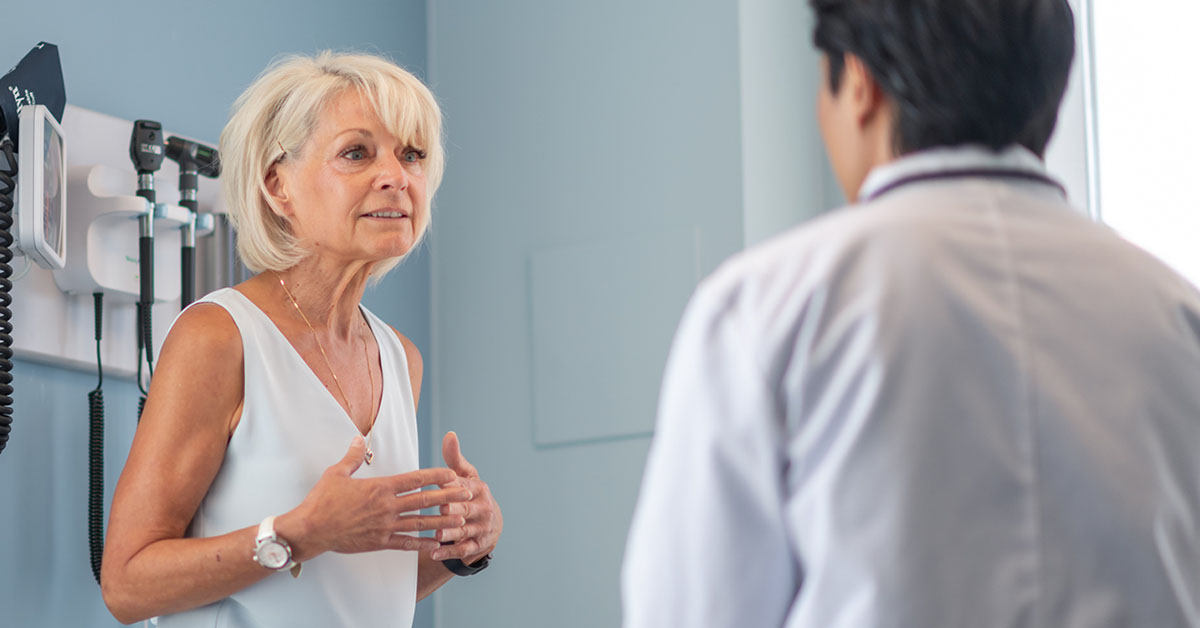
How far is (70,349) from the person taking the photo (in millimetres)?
2047

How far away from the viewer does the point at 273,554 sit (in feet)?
4.92

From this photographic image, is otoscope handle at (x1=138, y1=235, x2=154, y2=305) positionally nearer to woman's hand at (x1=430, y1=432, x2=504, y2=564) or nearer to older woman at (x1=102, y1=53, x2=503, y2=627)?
older woman at (x1=102, y1=53, x2=503, y2=627)

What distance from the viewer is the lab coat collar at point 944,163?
904 millimetres

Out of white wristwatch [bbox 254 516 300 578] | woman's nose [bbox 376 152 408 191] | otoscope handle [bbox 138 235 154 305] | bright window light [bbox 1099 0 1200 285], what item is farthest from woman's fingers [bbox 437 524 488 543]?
bright window light [bbox 1099 0 1200 285]

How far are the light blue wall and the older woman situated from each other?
2.76 ft

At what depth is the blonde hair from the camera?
71.5 inches

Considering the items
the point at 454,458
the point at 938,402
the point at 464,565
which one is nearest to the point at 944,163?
the point at 938,402

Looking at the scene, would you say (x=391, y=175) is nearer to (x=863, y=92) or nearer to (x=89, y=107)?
(x=89, y=107)

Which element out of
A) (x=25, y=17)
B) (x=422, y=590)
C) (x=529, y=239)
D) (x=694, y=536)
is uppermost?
(x=25, y=17)

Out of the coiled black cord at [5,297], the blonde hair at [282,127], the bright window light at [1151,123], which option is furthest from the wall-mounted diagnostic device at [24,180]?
the bright window light at [1151,123]

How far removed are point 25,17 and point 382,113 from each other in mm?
684

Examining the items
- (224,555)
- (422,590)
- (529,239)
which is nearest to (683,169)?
(529,239)

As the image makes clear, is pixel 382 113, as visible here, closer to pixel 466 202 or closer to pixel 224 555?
pixel 224 555

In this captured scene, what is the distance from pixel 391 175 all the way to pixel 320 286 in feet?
0.64
